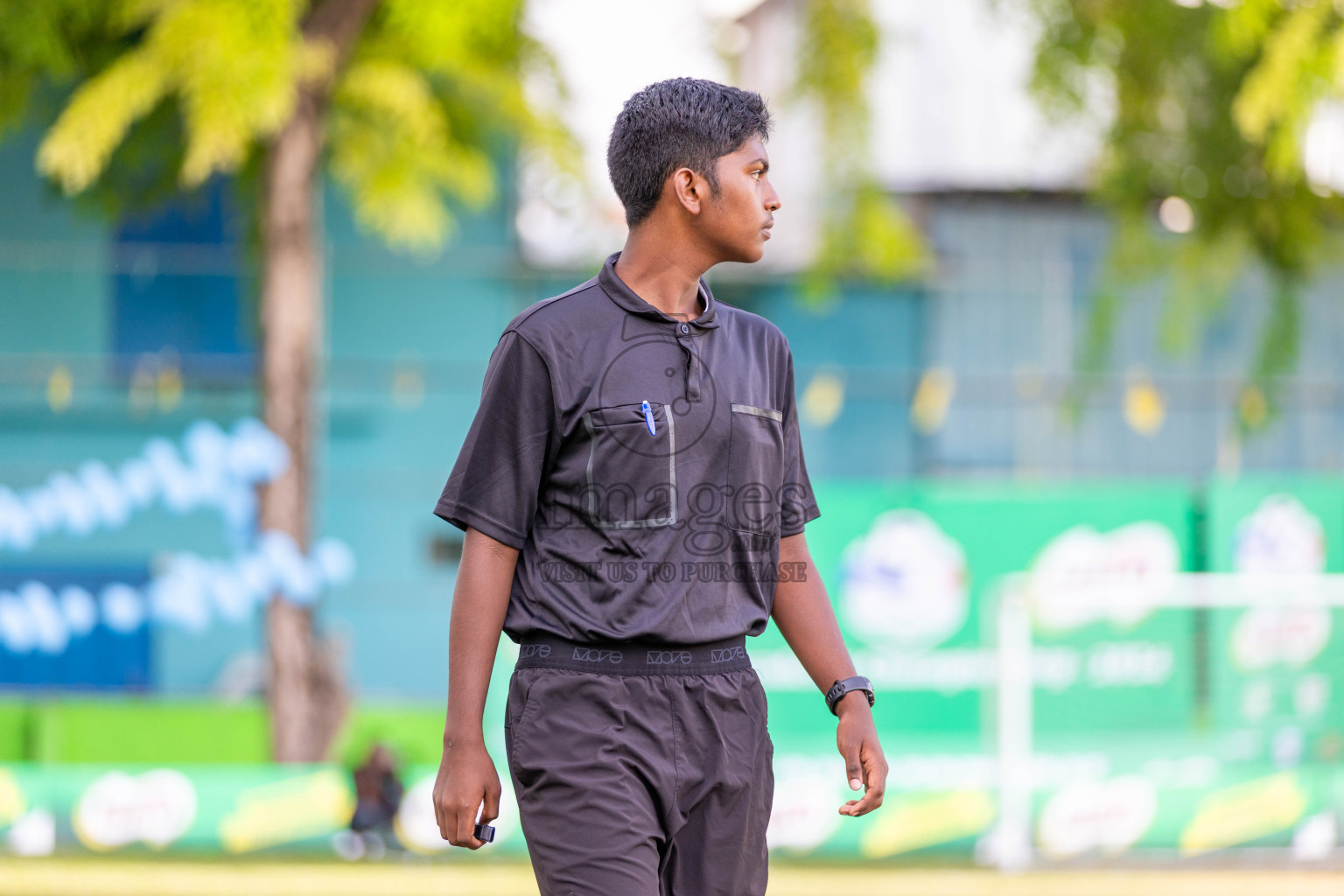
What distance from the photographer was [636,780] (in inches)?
82.7

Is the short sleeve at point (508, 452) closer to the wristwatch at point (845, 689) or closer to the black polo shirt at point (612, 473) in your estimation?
the black polo shirt at point (612, 473)

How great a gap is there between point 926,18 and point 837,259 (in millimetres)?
7661

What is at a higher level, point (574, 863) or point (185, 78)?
point (185, 78)

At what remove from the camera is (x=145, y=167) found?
9.41 meters

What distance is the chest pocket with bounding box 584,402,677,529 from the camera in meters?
2.15

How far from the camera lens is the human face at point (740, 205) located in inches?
87.9

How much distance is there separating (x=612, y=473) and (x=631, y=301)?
0.90ft

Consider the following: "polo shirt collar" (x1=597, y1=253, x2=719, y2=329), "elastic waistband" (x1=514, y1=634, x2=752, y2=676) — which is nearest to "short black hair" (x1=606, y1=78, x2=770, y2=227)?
"polo shirt collar" (x1=597, y1=253, x2=719, y2=329)

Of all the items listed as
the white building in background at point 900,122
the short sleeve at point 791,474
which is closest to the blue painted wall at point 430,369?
the white building in background at point 900,122

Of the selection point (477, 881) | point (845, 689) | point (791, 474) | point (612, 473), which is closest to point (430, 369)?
point (477, 881)

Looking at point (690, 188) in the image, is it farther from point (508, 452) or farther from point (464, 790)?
point (464, 790)

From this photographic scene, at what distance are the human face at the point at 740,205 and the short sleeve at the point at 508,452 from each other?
0.34 m

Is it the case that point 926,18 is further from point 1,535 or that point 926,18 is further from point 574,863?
point 574,863

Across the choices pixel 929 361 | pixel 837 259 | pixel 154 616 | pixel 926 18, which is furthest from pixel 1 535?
pixel 926 18
